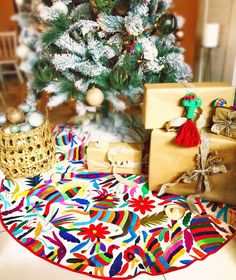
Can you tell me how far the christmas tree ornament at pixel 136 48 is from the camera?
121 cm

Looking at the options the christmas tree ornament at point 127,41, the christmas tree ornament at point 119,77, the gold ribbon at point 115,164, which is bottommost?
the gold ribbon at point 115,164

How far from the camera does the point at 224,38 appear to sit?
1957mm

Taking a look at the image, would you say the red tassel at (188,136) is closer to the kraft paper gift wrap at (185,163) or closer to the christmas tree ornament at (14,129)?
the kraft paper gift wrap at (185,163)

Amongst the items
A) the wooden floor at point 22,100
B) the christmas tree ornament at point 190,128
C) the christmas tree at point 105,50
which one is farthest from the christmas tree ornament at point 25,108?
the christmas tree ornament at point 190,128

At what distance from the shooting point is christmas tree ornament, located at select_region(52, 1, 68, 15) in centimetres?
121

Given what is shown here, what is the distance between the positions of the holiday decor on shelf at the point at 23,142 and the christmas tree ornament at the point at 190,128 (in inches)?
24.1

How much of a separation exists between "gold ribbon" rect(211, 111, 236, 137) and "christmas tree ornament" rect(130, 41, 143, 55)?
17.6 inches

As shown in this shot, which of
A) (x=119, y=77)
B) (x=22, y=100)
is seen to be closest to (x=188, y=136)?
(x=119, y=77)

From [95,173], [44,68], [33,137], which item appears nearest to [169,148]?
[95,173]

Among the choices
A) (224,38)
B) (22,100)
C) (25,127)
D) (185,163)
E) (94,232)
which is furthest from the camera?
(22,100)

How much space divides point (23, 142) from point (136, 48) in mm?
650

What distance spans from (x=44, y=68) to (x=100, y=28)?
12.8 inches

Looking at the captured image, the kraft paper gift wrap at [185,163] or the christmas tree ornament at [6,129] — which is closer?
the kraft paper gift wrap at [185,163]

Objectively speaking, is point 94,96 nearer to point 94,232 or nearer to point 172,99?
point 172,99
